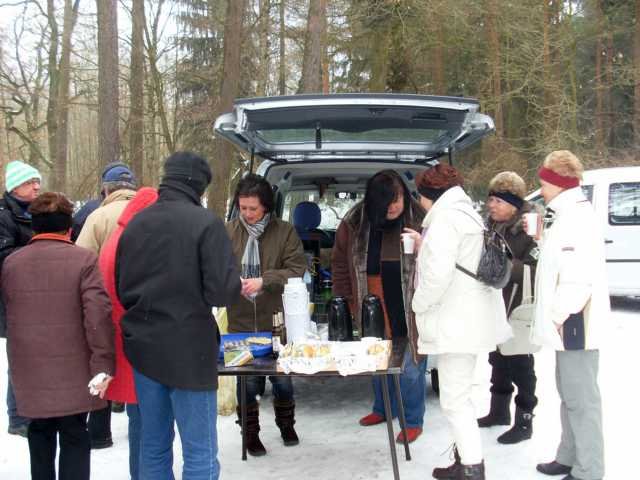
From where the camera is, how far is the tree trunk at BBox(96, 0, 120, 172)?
9805 mm

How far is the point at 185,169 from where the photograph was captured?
261 centimetres

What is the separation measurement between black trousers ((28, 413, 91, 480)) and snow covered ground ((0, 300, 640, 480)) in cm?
72

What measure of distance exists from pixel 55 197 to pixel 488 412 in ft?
10.9

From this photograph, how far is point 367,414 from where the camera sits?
4.53 m

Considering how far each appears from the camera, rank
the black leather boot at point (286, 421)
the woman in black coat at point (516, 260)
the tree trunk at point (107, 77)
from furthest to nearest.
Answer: the tree trunk at point (107, 77) < the black leather boot at point (286, 421) < the woman in black coat at point (516, 260)

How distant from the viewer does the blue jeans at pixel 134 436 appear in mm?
3066

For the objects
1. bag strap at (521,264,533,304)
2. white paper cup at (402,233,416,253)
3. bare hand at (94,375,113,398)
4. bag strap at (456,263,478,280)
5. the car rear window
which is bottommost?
bare hand at (94,375,113,398)

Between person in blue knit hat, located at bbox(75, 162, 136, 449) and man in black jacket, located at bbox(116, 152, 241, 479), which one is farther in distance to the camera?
person in blue knit hat, located at bbox(75, 162, 136, 449)

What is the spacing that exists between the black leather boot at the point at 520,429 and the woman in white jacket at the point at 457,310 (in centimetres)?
96

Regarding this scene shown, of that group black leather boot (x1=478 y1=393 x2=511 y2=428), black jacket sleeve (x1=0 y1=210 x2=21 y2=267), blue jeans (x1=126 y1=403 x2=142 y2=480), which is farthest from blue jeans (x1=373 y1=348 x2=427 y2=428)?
black jacket sleeve (x1=0 y1=210 x2=21 y2=267)

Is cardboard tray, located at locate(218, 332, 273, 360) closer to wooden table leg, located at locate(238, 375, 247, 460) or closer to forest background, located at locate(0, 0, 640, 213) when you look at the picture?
wooden table leg, located at locate(238, 375, 247, 460)

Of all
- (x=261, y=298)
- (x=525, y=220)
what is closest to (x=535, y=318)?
(x=525, y=220)

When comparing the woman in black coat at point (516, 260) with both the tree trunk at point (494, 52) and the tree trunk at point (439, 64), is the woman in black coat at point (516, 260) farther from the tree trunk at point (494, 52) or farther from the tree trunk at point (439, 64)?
the tree trunk at point (439, 64)

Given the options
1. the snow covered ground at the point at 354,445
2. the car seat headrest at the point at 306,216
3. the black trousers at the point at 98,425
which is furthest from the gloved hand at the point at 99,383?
the car seat headrest at the point at 306,216
